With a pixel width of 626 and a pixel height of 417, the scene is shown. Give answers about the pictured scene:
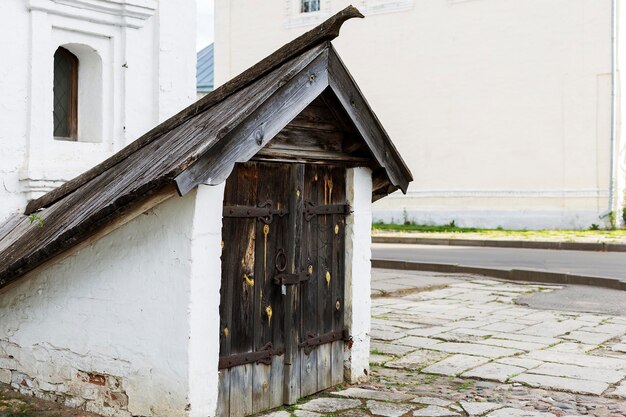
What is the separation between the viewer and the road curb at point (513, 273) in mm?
12483

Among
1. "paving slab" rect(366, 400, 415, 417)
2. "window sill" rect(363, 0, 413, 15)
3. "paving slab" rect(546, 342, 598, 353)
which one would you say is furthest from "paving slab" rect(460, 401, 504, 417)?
"window sill" rect(363, 0, 413, 15)

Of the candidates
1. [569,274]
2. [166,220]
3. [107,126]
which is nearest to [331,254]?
[166,220]

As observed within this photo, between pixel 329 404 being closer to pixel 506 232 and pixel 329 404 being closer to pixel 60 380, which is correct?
pixel 60 380

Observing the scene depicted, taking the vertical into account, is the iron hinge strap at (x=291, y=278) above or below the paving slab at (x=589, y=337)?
above

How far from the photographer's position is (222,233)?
5.21 meters

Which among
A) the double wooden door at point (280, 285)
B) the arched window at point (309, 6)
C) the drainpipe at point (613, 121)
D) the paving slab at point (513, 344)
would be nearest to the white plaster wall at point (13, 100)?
the double wooden door at point (280, 285)

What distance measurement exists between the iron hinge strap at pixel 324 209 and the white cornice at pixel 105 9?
287 centimetres

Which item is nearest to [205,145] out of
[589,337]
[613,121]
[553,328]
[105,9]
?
[105,9]

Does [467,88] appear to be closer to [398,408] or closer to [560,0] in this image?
[560,0]

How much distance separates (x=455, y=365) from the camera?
7043 millimetres

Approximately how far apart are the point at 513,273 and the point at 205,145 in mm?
9730

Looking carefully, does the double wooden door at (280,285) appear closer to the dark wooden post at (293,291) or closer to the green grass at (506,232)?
the dark wooden post at (293,291)

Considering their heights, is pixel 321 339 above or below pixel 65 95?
below

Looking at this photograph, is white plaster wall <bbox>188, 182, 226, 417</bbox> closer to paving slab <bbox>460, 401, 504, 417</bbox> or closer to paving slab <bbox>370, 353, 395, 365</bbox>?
paving slab <bbox>460, 401, 504, 417</bbox>
